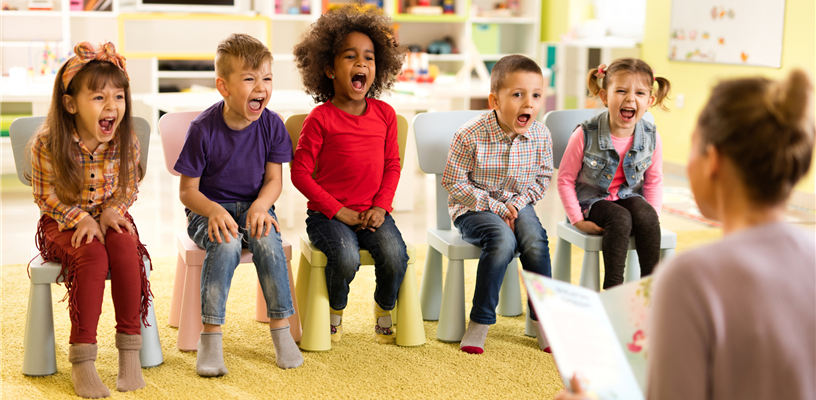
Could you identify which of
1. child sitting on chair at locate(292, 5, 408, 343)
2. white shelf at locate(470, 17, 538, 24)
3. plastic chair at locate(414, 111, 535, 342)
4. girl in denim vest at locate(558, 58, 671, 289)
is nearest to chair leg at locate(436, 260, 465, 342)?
plastic chair at locate(414, 111, 535, 342)

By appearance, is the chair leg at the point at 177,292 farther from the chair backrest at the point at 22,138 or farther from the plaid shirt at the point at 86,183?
the chair backrest at the point at 22,138

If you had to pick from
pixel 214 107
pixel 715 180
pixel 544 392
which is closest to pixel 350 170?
pixel 214 107

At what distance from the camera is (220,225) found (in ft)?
5.73

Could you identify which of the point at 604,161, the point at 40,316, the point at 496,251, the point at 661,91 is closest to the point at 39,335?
the point at 40,316

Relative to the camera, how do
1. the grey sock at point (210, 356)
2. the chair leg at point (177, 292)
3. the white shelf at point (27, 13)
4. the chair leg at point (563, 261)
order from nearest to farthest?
the grey sock at point (210, 356), the chair leg at point (177, 292), the chair leg at point (563, 261), the white shelf at point (27, 13)

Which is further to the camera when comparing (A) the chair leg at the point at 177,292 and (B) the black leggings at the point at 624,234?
(A) the chair leg at the point at 177,292

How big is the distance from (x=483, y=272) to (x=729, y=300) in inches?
49.6

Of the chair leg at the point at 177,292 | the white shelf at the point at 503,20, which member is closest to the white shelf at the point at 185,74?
the white shelf at the point at 503,20

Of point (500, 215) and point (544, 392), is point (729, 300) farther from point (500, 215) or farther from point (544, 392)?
point (500, 215)

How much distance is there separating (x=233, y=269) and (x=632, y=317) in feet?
3.78

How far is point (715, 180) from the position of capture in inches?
27.0

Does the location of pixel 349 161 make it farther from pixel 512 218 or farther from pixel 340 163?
pixel 512 218

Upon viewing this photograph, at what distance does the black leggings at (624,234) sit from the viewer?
6.24ft

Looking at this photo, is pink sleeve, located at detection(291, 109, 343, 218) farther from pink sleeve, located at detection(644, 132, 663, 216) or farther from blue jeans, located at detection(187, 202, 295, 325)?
pink sleeve, located at detection(644, 132, 663, 216)
